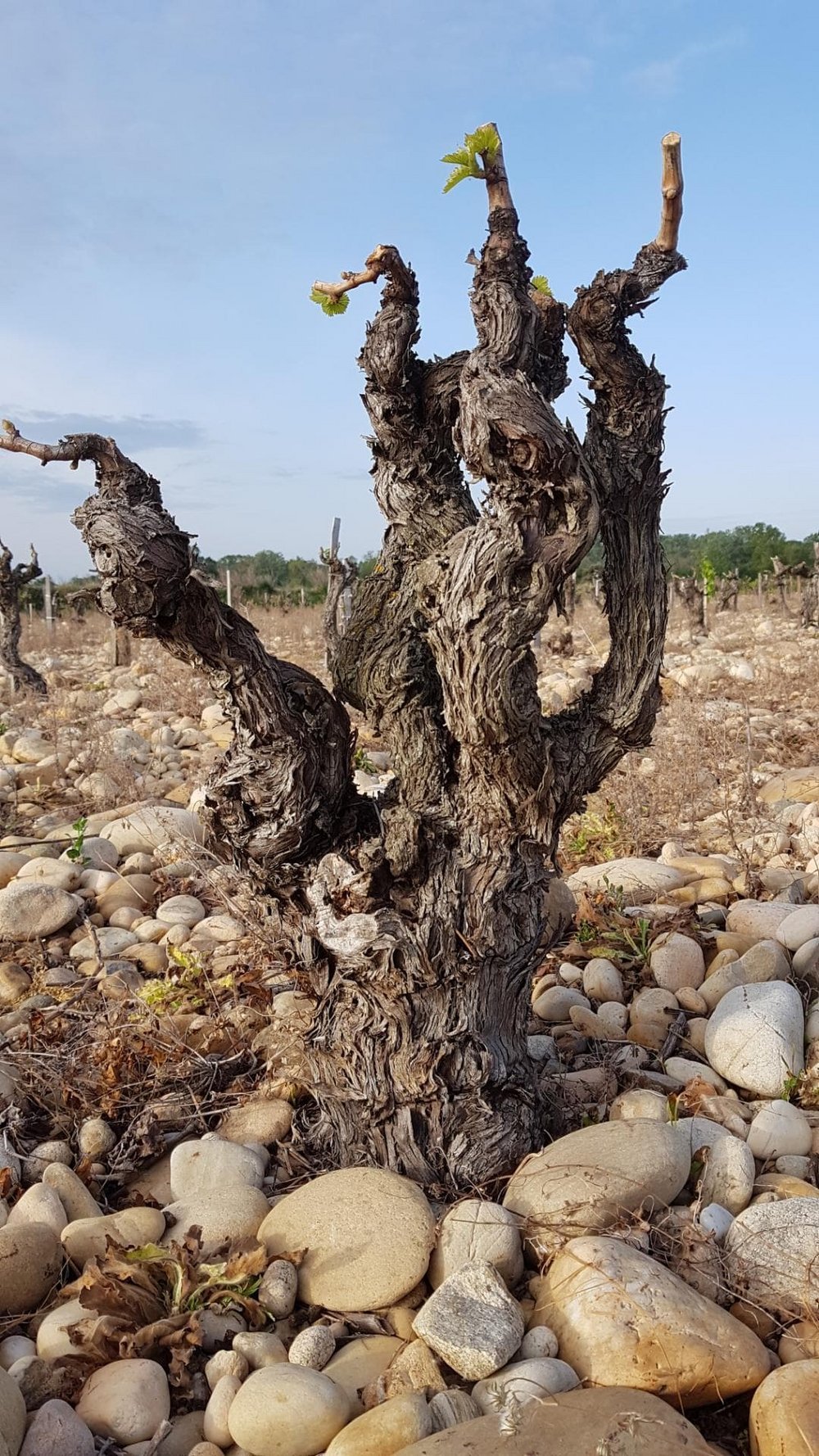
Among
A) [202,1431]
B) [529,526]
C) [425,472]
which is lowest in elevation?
[202,1431]

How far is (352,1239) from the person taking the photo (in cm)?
271

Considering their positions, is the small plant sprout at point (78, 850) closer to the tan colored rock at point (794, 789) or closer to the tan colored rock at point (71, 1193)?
the tan colored rock at point (71, 1193)

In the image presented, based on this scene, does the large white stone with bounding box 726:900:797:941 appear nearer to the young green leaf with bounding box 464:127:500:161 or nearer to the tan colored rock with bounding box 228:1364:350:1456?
the tan colored rock with bounding box 228:1364:350:1456

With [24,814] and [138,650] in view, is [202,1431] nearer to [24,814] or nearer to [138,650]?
[24,814]

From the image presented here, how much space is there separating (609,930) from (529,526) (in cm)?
256

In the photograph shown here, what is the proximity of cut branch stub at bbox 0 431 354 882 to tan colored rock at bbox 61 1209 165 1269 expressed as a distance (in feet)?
3.41

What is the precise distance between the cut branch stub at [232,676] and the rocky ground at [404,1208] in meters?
0.69

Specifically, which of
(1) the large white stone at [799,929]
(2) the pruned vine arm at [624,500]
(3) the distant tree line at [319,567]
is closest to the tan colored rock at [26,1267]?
(2) the pruned vine arm at [624,500]

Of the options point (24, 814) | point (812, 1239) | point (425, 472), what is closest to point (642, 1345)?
point (812, 1239)

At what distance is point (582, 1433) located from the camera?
2049mm

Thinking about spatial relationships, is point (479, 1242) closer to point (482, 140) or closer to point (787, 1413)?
point (787, 1413)

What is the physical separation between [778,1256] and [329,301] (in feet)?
9.17

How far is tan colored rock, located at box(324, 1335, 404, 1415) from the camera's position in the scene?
2371 mm

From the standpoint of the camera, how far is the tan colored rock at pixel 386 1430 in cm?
213
